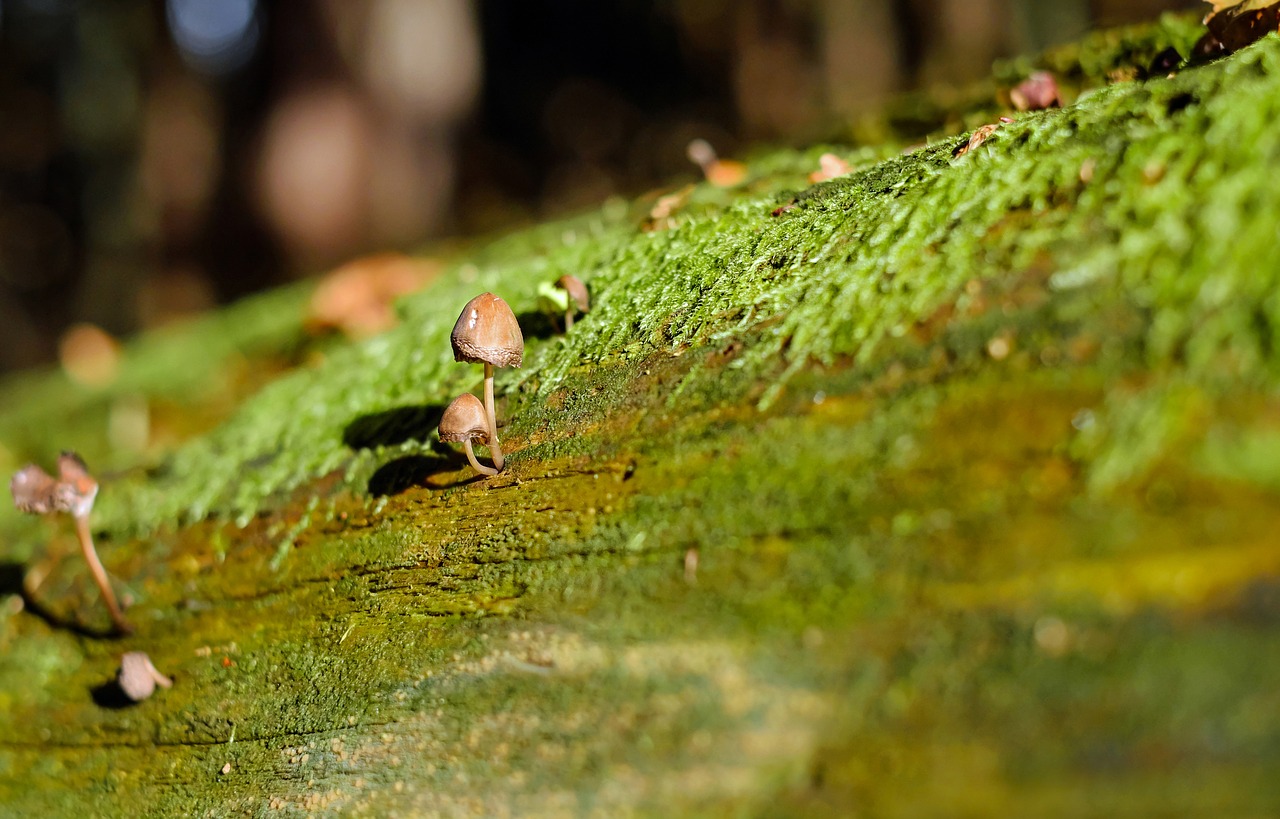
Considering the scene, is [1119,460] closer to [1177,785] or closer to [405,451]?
[1177,785]

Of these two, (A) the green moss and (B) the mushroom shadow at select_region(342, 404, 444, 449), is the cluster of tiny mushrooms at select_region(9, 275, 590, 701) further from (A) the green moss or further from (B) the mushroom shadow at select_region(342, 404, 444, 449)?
Result: (B) the mushroom shadow at select_region(342, 404, 444, 449)

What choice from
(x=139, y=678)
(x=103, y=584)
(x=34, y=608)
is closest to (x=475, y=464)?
(x=139, y=678)

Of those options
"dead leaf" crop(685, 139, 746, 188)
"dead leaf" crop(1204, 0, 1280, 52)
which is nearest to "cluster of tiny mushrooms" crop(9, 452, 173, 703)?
"dead leaf" crop(685, 139, 746, 188)

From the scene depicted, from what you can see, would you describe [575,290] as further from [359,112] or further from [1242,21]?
A: [359,112]

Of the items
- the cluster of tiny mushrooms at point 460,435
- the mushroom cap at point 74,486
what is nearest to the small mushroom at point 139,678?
the cluster of tiny mushrooms at point 460,435

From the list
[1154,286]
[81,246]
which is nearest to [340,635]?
[1154,286]

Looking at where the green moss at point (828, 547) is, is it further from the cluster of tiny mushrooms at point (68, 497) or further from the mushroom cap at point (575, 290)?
the cluster of tiny mushrooms at point (68, 497)
